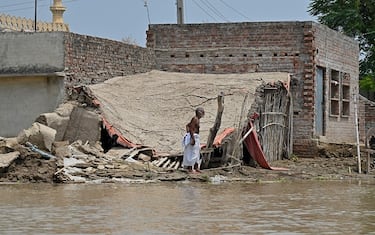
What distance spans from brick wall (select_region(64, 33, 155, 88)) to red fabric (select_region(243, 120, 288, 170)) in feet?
12.1

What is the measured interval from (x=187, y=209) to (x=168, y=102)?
822cm

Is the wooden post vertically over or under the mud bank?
over

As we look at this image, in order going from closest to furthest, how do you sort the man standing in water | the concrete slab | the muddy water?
the muddy water < the concrete slab < the man standing in water

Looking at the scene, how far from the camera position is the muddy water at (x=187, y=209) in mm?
9547

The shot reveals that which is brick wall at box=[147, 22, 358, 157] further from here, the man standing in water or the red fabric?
the man standing in water

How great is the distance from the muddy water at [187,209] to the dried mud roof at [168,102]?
263 cm

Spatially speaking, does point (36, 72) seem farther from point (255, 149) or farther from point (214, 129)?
point (255, 149)

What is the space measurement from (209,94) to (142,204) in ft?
25.7

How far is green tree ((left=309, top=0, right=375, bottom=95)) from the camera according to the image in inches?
1407

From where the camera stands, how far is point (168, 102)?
766 inches

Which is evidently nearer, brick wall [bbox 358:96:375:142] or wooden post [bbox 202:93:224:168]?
wooden post [bbox 202:93:224:168]

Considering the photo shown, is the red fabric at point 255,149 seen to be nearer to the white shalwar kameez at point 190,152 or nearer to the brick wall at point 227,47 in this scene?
the white shalwar kameez at point 190,152

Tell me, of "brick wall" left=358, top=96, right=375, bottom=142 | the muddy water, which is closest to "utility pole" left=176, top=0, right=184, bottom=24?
"brick wall" left=358, top=96, right=375, bottom=142

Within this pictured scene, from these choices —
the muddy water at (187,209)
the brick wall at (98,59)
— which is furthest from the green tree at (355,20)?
the muddy water at (187,209)
